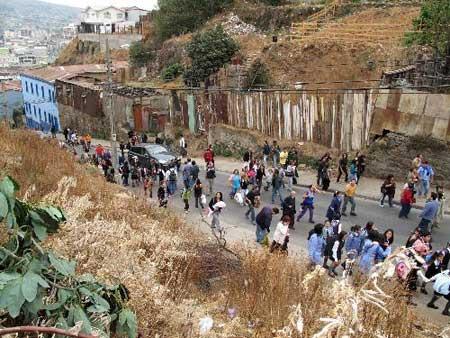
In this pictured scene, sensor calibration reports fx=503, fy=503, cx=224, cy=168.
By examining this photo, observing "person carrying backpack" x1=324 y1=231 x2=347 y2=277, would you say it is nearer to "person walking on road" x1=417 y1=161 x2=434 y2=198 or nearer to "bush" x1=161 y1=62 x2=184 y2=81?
"person walking on road" x1=417 y1=161 x2=434 y2=198

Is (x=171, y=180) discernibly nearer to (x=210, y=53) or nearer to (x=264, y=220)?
(x=264, y=220)

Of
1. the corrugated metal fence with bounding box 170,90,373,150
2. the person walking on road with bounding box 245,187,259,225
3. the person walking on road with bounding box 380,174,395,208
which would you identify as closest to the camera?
the person walking on road with bounding box 245,187,259,225

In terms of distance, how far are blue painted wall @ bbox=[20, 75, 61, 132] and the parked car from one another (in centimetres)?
2119

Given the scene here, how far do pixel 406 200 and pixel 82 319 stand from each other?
1257 centimetres

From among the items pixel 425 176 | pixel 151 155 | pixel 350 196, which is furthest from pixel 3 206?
pixel 151 155

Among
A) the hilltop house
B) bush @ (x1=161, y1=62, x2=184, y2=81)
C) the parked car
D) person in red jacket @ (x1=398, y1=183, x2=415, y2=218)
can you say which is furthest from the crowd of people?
the hilltop house

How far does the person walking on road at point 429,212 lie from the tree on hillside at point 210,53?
18.8 metres

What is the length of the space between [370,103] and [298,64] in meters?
9.05

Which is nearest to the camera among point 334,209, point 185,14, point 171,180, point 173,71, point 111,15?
point 334,209

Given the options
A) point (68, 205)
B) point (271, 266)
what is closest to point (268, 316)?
point (271, 266)

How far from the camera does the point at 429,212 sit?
1255cm

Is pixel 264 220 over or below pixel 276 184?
over

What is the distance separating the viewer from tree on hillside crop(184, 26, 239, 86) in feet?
95.5

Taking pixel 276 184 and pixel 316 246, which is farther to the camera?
pixel 276 184
